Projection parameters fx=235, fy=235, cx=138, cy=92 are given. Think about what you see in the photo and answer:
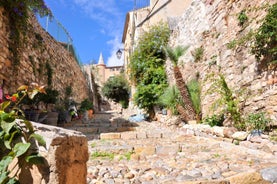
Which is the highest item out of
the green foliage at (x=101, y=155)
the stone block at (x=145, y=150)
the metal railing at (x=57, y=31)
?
the metal railing at (x=57, y=31)

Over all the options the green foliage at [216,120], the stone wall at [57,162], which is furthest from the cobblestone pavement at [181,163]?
the stone wall at [57,162]

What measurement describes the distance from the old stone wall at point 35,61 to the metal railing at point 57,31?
364 mm

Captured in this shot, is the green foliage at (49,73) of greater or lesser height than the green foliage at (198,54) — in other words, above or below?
below

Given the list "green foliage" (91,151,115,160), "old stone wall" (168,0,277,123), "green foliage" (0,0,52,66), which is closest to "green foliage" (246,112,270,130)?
"old stone wall" (168,0,277,123)

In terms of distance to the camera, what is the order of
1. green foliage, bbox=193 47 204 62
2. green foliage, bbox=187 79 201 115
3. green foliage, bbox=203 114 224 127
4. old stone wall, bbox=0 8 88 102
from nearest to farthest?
old stone wall, bbox=0 8 88 102, green foliage, bbox=203 114 224 127, green foliage, bbox=187 79 201 115, green foliage, bbox=193 47 204 62

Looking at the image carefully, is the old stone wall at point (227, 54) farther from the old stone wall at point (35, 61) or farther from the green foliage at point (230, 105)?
the old stone wall at point (35, 61)

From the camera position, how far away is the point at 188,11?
928 cm

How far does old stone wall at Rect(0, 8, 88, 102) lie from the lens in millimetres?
5062

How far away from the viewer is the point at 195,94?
22.8ft

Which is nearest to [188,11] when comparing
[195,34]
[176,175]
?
[195,34]

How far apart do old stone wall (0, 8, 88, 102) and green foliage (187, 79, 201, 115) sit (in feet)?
15.3

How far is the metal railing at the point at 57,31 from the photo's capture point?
9233 mm

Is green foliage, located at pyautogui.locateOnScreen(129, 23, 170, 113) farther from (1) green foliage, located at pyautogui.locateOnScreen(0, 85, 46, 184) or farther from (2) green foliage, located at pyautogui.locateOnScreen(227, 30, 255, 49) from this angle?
(1) green foliage, located at pyautogui.locateOnScreen(0, 85, 46, 184)

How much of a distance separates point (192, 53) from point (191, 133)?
3386mm
